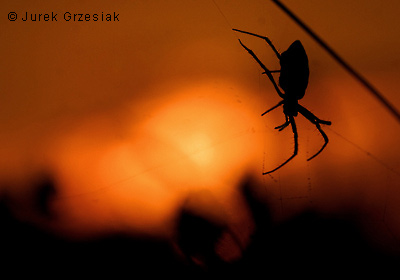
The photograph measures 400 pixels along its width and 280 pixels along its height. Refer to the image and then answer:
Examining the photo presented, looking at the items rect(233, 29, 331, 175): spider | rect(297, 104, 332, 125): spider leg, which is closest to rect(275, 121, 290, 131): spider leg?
rect(233, 29, 331, 175): spider

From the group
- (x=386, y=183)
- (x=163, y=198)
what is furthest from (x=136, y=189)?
(x=386, y=183)

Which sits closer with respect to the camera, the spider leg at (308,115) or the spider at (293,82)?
the spider at (293,82)

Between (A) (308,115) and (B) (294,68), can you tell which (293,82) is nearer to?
(B) (294,68)

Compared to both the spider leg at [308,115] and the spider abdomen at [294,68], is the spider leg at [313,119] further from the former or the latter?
the spider abdomen at [294,68]

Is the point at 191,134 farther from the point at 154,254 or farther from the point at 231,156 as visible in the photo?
the point at 154,254

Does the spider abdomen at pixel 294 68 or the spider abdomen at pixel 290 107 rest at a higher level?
the spider abdomen at pixel 294 68

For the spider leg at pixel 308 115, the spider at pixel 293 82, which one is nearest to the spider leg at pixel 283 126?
the spider at pixel 293 82

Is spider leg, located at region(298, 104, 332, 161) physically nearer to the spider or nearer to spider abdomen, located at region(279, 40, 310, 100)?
the spider

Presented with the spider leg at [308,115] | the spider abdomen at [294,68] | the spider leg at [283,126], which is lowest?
the spider leg at [283,126]
